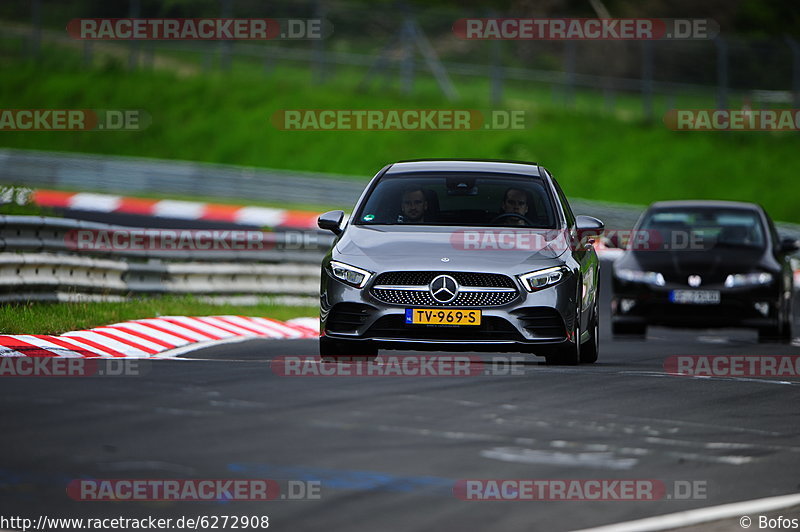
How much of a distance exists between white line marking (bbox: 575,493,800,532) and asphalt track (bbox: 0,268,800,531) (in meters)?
0.08

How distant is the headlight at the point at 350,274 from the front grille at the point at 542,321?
1.12m

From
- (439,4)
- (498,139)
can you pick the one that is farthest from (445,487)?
(439,4)

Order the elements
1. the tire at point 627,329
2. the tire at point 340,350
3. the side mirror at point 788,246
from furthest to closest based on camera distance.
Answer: the side mirror at point 788,246
the tire at point 627,329
the tire at point 340,350

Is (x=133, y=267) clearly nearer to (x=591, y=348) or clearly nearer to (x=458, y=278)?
(x=591, y=348)

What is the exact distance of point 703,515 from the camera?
287 inches

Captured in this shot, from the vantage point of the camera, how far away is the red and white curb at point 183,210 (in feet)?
108

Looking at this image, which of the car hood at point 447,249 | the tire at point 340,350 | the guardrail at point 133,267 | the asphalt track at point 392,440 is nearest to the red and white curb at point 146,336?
the guardrail at point 133,267

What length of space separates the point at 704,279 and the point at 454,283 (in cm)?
628

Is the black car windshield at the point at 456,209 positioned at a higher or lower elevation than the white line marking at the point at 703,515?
higher

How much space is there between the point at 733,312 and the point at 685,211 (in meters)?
1.75

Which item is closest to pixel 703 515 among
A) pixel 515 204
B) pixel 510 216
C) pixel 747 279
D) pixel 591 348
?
pixel 510 216

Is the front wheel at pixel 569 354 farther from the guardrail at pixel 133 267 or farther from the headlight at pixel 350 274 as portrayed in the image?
the guardrail at pixel 133 267

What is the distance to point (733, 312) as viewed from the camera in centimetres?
1703

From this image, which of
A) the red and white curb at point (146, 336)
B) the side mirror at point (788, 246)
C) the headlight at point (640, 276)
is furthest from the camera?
the side mirror at point (788, 246)
